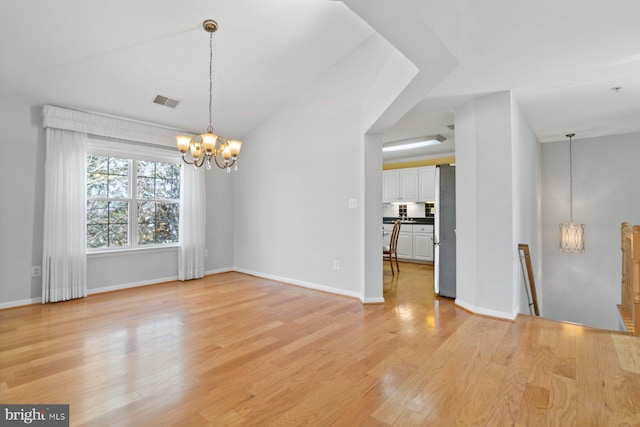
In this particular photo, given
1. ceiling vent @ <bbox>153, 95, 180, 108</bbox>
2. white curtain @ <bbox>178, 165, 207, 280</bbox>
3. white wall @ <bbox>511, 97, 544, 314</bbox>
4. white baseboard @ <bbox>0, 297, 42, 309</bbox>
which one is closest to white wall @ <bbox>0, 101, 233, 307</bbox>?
white baseboard @ <bbox>0, 297, 42, 309</bbox>

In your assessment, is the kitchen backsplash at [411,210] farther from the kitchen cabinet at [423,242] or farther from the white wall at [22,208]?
the white wall at [22,208]

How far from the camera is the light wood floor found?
5.62 ft

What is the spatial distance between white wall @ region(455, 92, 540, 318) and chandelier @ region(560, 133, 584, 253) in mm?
2569

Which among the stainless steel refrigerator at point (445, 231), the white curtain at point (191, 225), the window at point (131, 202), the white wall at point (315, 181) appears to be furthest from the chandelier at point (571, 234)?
the window at point (131, 202)

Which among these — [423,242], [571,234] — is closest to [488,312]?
[571,234]

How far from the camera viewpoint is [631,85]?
123 inches

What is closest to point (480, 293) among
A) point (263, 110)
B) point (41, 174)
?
point (263, 110)

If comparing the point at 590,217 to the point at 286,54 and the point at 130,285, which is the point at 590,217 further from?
the point at 130,285

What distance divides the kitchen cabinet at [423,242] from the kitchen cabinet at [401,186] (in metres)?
0.70

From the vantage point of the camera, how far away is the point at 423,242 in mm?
6828

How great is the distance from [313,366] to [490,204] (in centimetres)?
260

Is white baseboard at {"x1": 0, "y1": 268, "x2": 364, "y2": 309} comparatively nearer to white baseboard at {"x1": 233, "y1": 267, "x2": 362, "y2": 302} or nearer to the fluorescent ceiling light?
white baseboard at {"x1": 233, "y1": 267, "x2": 362, "y2": 302}

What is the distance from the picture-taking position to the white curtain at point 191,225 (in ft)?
16.6

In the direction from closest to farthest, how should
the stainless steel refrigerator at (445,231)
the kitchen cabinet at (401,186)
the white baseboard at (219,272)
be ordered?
1. the white baseboard at (219,272)
2. the stainless steel refrigerator at (445,231)
3. the kitchen cabinet at (401,186)
